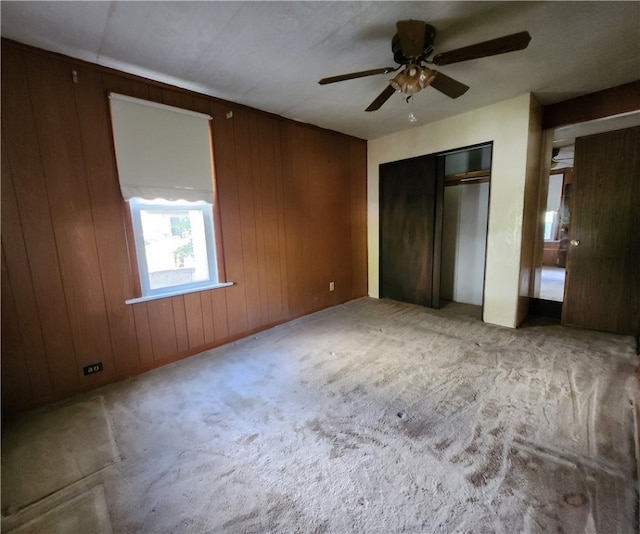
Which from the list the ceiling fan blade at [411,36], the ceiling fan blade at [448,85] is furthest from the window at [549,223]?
the ceiling fan blade at [411,36]

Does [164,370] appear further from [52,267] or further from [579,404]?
[579,404]

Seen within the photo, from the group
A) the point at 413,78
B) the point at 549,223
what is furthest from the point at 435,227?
the point at 413,78

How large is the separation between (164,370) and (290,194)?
2.33 metres

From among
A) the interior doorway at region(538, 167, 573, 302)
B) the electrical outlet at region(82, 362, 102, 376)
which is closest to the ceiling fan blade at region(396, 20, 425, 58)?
the interior doorway at region(538, 167, 573, 302)

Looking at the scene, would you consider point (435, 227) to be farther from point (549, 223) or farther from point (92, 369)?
point (92, 369)

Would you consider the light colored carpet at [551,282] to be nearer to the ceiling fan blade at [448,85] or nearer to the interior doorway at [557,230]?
the interior doorway at [557,230]

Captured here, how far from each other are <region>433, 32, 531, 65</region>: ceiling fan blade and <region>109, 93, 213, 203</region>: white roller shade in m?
2.11

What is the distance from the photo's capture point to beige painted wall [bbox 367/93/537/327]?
9.61ft

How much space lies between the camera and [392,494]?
51.3 inches

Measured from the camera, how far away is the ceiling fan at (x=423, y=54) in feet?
5.08

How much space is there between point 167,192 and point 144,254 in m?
0.59

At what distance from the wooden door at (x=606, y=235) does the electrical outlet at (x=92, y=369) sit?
476 centimetres

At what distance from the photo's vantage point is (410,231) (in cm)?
408

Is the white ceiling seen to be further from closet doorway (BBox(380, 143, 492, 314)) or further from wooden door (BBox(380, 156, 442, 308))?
wooden door (BBox(380, 156, 442, 308))
